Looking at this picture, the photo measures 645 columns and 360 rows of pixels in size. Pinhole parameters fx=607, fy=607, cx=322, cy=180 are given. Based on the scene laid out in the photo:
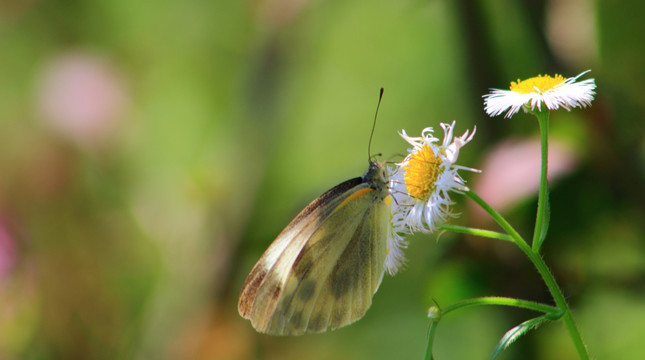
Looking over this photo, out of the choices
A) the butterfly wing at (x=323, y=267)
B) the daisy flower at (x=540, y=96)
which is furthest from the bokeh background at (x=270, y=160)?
the daisy flower at (x=540, y=96)

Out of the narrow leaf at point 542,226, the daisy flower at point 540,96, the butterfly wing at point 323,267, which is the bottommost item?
the butterfly wing at point 323,267

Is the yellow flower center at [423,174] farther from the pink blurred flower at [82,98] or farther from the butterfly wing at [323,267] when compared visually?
the pink blurred flower at [82,98]

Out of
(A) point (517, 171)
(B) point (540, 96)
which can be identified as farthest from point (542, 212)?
(A) point (517, 171)

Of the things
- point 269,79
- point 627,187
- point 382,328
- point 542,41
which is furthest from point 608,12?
point 382,328

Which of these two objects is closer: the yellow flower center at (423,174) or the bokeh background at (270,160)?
the yellow flower center at (423,174)

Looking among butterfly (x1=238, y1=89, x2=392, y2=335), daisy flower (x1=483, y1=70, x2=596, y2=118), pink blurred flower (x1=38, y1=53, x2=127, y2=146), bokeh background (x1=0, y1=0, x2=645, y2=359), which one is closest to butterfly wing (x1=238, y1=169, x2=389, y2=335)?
butterfly (x1=238, y1=89, x2=392, y2=335)

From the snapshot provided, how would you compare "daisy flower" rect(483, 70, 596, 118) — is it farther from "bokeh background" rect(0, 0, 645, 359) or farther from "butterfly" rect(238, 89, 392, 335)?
"bokeh background" rect(0, 0, 645, 359)

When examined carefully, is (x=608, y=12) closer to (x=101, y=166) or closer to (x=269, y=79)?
(x=269, y=79)
